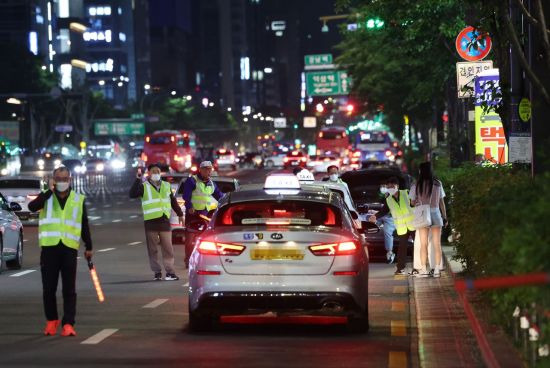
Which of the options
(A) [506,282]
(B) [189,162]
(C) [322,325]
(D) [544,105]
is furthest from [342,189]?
(B) [189,162]

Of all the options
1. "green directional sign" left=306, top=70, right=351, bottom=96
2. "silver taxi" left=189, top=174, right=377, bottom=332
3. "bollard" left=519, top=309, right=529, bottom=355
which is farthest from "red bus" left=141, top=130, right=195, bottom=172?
"bollard" left=519, top=309, right=529, bottom=355

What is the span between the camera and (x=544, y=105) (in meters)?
16.7

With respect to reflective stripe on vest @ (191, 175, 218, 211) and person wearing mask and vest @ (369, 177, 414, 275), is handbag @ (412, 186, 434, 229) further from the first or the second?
reflective stripe on vest @ (191, 175, 218, 211)

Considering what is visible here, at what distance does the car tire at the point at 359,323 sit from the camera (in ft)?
44.4

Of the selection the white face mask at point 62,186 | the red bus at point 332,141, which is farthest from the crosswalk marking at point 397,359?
the red bus at point 332,141

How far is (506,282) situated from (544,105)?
1058 centimetres

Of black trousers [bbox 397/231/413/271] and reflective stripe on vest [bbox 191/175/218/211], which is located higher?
reflective stripe on vest [bbox 191/175/218/211]

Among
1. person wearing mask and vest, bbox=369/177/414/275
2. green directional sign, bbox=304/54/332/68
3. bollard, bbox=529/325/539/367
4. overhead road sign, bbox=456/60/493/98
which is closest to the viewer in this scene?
bollard, bbox=529/325/539/367

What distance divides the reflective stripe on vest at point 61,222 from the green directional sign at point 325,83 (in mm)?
69708

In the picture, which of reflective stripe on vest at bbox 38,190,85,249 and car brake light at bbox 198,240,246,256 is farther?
reflective stripe on vest at bbox 38,190,85,249

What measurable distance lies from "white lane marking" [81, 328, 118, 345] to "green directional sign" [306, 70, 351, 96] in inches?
2745

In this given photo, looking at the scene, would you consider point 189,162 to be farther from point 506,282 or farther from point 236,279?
point 506,282

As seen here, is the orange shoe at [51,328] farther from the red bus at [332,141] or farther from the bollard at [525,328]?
the red bus at [332,141]

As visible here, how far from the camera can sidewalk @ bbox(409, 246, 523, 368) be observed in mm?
10805
